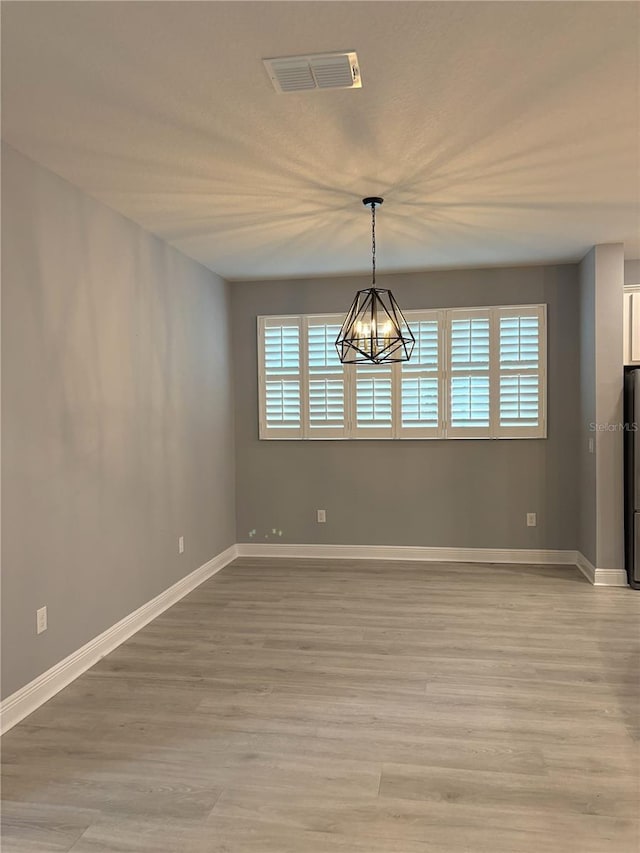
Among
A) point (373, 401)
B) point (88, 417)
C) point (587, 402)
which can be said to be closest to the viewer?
point (88, 417)

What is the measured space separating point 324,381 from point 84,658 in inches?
130

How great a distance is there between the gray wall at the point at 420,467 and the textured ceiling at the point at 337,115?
123 cm

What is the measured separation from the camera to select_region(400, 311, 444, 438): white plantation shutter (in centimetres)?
570

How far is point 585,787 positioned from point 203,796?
1421 millimetres

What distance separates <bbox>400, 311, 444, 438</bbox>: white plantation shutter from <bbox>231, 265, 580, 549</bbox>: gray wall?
14cm

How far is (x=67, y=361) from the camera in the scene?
3334 millimetres

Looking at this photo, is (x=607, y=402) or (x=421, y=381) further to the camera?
(x=421, y=381)

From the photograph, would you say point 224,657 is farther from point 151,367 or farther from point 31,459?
point 151,367

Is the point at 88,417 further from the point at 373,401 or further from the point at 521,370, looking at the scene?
the point at 521,370

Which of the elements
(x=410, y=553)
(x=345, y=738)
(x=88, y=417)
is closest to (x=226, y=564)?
(x=410, y=553)

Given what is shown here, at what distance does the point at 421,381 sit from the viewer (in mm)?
5734

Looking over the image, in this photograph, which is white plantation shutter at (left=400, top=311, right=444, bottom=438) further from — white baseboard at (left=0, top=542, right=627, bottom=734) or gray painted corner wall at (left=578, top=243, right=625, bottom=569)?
gray painted corner wall at (left=578, top=243, right=625, bottom=569)

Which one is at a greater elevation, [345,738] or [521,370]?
[521,370]

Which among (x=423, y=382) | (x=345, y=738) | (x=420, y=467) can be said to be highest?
(x=423, y=382)
